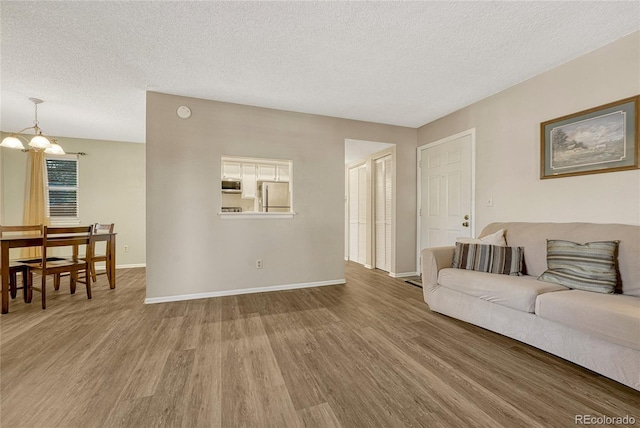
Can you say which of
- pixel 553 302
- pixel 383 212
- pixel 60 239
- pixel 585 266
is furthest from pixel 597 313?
pixel 60 239

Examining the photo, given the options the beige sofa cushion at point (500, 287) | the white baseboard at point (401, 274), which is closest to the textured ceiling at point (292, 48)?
the beige sofa cushion at point (500, 287)

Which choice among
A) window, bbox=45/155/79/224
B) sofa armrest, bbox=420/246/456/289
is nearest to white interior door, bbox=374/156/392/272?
sofa armrest, bbox=420/246/456/289

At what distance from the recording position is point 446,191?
383cm

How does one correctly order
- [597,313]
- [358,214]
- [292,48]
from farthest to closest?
[358,214]
[292,48]
[597,313]

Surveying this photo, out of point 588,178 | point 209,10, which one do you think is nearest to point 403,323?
point 588,178

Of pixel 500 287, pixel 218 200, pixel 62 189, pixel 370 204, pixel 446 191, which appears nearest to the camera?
pixel 500 287

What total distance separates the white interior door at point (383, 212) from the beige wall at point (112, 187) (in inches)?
186

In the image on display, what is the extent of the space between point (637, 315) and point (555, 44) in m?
2.20

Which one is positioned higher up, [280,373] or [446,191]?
[446,191]

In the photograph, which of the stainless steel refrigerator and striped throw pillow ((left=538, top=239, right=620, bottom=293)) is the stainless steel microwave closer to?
the stainless steel refrigerator

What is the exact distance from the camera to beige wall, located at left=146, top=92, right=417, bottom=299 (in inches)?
122

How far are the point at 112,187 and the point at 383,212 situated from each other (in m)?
5.28

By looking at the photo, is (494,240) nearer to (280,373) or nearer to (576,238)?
(576,238)

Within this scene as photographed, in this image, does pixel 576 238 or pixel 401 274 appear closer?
pixel 576 238
